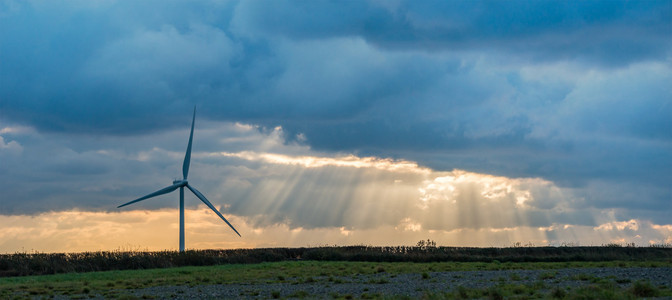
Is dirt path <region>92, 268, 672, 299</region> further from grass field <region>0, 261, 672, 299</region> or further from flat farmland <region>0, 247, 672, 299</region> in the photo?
grass field <region>0, 261, 672, 299</region>

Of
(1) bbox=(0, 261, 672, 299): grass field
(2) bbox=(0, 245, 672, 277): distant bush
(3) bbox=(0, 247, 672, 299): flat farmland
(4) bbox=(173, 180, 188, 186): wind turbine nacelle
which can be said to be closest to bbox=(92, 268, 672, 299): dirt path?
(3) bbox=(0, 247, 672, 299): flat farmland

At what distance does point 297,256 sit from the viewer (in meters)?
102

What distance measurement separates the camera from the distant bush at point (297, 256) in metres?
78.1

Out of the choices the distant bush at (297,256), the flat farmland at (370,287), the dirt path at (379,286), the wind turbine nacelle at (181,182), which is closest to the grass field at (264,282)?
the flat farmland at (370,287)

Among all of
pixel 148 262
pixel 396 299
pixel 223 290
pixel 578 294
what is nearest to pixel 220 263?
pixel 148 262

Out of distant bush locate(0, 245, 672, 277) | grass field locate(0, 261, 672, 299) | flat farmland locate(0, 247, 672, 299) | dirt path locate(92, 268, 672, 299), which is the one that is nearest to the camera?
grass field locate(0, 261, 672, 299)

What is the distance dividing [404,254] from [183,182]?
3442cm

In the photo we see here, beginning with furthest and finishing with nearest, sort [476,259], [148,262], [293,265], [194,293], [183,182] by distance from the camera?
[183,182] → [476,259] → [148,262] → [293,265] → [194,293]

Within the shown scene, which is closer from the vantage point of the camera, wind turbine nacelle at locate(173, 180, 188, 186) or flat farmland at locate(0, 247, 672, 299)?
flat farmland at locate(0, 247, 672, 299)

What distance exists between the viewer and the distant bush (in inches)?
3073

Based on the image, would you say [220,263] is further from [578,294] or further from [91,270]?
[578,294]

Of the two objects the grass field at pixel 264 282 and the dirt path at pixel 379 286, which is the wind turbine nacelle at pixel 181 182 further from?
the dirt path at pixel 379 286

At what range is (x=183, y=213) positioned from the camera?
97812mm

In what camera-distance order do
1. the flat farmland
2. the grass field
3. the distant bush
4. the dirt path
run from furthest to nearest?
1. the distant bush
2. the dirt path
3. the flat farmland
4. the grass field
